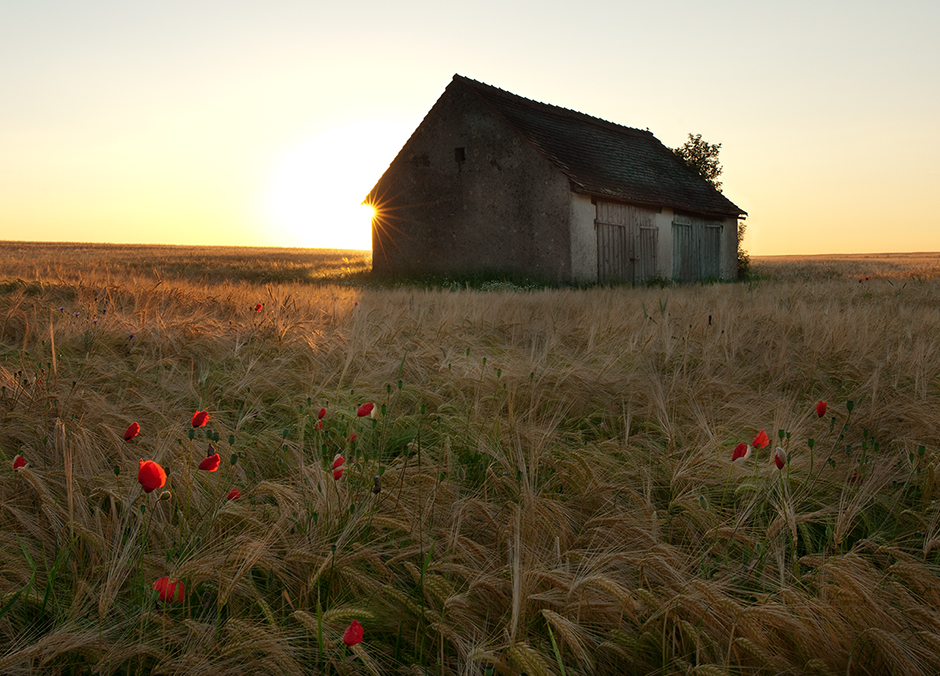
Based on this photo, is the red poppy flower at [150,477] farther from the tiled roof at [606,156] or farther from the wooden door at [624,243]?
the wooden door at [624,243]

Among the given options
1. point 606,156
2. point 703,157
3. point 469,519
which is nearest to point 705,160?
point 703,157

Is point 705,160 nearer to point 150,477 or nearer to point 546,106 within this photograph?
point 546,106

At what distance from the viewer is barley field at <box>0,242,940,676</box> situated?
151 centimetres

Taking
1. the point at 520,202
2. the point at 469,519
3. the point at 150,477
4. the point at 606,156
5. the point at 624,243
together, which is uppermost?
the point at 606,156

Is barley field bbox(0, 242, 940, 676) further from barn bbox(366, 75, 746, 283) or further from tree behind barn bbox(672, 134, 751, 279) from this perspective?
tree behind barn bbox(672, 134, 751, 279)

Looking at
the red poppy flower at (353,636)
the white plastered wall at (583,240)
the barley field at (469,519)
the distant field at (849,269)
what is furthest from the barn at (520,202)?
the red poppy flower at (353,636)

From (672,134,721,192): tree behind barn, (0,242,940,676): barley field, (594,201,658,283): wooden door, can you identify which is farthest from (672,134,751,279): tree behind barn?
(0,242,940,676): barley field

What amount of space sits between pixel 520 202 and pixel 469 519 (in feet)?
50.4

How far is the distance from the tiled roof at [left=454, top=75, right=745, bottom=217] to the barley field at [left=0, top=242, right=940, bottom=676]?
1313cm

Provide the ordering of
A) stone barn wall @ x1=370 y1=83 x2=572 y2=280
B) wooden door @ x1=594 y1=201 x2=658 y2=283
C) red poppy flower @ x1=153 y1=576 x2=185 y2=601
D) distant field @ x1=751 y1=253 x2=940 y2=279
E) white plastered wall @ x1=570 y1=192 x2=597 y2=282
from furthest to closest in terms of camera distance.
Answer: distant field @ x1=751 y1=253 x2=940 y2=279, wooden door @ x1=594 y1=201 x2=658 y2=283, stone barn wall @ x1=370 y1=83 x2=572 y2=280, white plastered wall @ x1=570 y1=192 x2=597 y2=282, red poppy flower @ x1=153 y1=576 x2=185 y2=601

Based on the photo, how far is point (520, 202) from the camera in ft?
55.3

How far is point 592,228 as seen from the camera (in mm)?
16891

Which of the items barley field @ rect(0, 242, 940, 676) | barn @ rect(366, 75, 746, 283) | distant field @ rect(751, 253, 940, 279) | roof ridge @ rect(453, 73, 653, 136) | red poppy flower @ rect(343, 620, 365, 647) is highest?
roof ridge @ rect(453, 73, 653, 136)

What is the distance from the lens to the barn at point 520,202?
54.1ft
